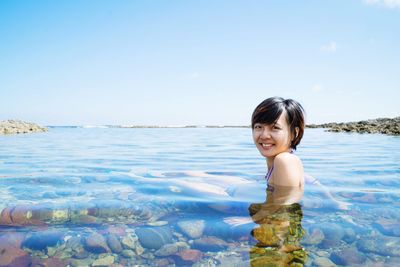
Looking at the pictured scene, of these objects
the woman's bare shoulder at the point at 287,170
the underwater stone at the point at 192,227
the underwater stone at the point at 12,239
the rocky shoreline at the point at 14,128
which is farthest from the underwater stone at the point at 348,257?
the rocky shoreline at the point at 14,128

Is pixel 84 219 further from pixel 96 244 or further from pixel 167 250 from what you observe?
pixel 167 250

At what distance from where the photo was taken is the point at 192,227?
9.67 ft

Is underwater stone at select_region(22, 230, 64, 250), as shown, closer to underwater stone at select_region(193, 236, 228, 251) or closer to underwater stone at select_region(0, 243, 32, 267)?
underwater stone at select_region(0, 243, 32, 267)

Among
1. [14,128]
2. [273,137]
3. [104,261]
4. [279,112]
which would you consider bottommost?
[104,261]

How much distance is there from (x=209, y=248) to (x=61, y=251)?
44.2 inches

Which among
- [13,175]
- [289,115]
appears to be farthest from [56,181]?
[289,115]

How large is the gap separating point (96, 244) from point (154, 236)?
0.47m

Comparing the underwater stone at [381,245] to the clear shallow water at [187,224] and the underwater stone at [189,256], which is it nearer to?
the clear shallow water at [187,224]

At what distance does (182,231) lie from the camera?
9.46 feet

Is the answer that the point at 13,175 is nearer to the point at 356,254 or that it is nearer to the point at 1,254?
the point at 1,254

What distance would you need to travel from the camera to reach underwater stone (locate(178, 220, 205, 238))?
2.81 m

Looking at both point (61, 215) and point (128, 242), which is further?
point (61, 215)

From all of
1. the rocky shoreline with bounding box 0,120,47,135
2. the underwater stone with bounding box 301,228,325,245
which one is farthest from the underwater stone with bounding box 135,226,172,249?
the rocky shoreline with bounding box 0,120,47,135

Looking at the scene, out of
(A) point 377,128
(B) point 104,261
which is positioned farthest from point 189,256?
(A) point 377,128
